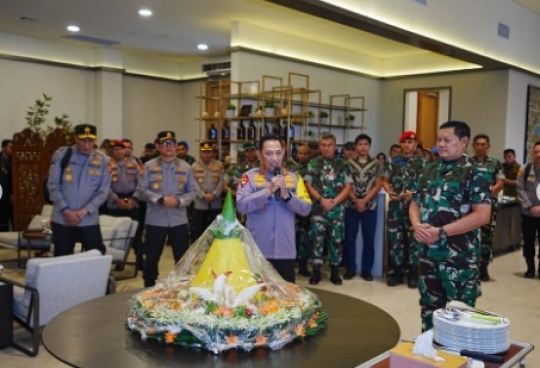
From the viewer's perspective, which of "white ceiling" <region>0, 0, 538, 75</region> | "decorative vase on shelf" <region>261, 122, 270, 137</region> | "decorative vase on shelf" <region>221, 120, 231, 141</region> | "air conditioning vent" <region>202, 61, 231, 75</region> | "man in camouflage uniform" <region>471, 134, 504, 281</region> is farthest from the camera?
"air conditioning vent" <region>202, 61, 231, 75</region>

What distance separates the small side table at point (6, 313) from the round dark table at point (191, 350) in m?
1.88

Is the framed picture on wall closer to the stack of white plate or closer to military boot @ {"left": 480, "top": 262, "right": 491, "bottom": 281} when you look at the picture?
military boot @ {"left": 480, "top": 262, "right": 491, "bottom": 281}

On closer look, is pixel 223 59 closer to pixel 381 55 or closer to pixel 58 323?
pixel 381 55

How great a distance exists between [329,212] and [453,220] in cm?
297

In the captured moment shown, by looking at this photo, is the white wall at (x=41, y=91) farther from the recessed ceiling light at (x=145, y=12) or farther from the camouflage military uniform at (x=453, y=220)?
the camouflage military uniform at (x=453, y=220)

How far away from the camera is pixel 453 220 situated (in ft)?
10.0

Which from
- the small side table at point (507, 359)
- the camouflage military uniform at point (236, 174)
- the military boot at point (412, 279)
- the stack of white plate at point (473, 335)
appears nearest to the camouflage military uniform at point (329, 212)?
the military boot at point (412, 279)

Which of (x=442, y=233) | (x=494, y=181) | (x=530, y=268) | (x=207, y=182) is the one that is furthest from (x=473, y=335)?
(x=207, y=182)

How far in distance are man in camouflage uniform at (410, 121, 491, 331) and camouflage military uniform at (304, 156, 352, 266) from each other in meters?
2.76

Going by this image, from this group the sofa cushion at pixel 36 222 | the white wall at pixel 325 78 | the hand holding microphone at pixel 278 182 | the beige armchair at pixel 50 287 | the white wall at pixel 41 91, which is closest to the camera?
the hand holding microphone at pixel 278 182

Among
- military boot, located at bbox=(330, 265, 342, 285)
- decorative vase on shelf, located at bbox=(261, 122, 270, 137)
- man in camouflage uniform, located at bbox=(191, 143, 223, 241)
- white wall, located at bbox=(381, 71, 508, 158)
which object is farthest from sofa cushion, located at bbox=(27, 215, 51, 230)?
white wall, located at bbox=(381, 71, 508, 158)

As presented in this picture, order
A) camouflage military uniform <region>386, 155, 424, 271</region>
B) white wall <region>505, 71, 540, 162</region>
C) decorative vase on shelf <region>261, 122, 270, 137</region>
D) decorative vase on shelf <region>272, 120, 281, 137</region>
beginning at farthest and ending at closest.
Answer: white wall <region>505, 71, 540, 162</region>, decorative vase on shelf <region>272, 120, 281, 137</region>, decorative vase on shelf <region>261, 122, 270, 137</region>, camouflage military uniform <region>386, 155, 424, 271</region>

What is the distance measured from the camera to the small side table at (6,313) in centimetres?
382

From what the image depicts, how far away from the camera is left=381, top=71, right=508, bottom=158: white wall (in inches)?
384
